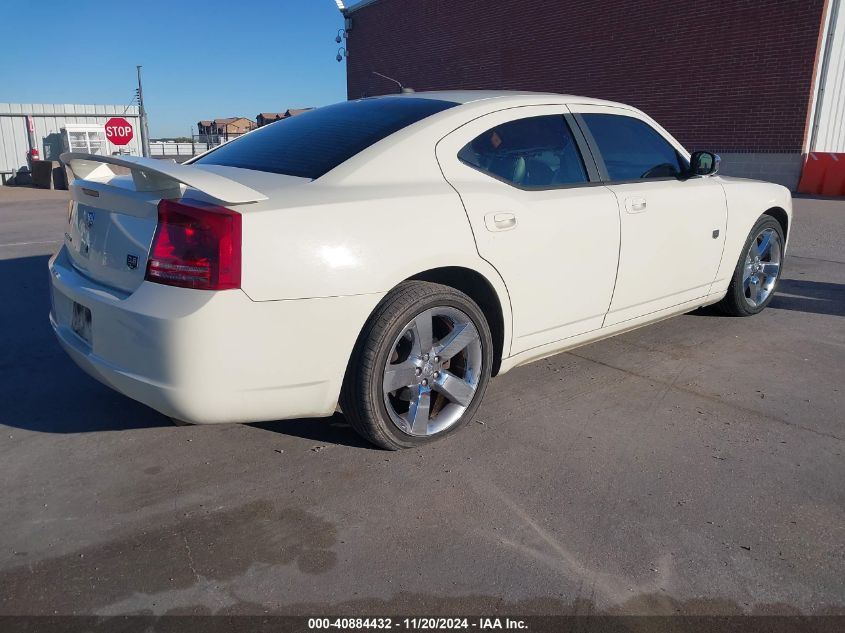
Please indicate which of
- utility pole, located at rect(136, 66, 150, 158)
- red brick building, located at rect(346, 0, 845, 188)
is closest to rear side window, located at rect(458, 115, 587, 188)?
red brick building, located at rect(346, 0, 845, 188)

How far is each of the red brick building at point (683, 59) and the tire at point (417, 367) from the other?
15.0 m

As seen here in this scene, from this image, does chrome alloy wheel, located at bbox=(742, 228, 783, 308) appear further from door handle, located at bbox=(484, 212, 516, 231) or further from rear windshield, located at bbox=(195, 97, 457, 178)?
rear windshield, located at bbox=(195, 97, 457, 178)

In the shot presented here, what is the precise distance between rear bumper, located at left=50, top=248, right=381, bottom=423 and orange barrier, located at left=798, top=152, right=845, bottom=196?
49.4 feet

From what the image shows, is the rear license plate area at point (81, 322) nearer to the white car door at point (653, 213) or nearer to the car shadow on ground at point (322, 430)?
the car shadow on ground at point (322, 430)

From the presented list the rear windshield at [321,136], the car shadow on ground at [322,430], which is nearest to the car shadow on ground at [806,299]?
the rear windshield at [321,136]

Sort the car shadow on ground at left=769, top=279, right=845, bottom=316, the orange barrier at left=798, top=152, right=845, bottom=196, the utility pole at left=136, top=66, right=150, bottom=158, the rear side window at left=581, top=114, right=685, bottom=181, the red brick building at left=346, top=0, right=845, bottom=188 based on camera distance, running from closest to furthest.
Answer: the rear side window at left=581, top=114, right=685, bottom=181
the car shadow on ground at left=769, top=279, right=845, bottom=316
the orange barrier at left=798, top=152, right=845, bottom=196
the red brick building at left=346, top=0, right=845, bottom=188
the utility pole at left=136, top=66, right=150, bottom=158

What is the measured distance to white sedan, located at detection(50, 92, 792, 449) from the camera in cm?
248

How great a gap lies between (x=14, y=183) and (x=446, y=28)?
52.6 ft

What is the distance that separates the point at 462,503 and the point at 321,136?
1.87m

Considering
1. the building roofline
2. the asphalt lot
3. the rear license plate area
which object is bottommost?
the asphalt lot

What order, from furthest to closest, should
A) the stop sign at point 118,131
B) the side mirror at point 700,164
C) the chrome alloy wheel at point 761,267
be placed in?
the stop sign at point 118,131, the chrome alloy wheel at point 761,267, the side mirror at point 700,164

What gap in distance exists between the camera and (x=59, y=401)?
11.7 feet

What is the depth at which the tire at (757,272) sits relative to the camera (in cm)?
491

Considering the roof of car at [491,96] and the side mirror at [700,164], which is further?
the side mirror at [700,164]
